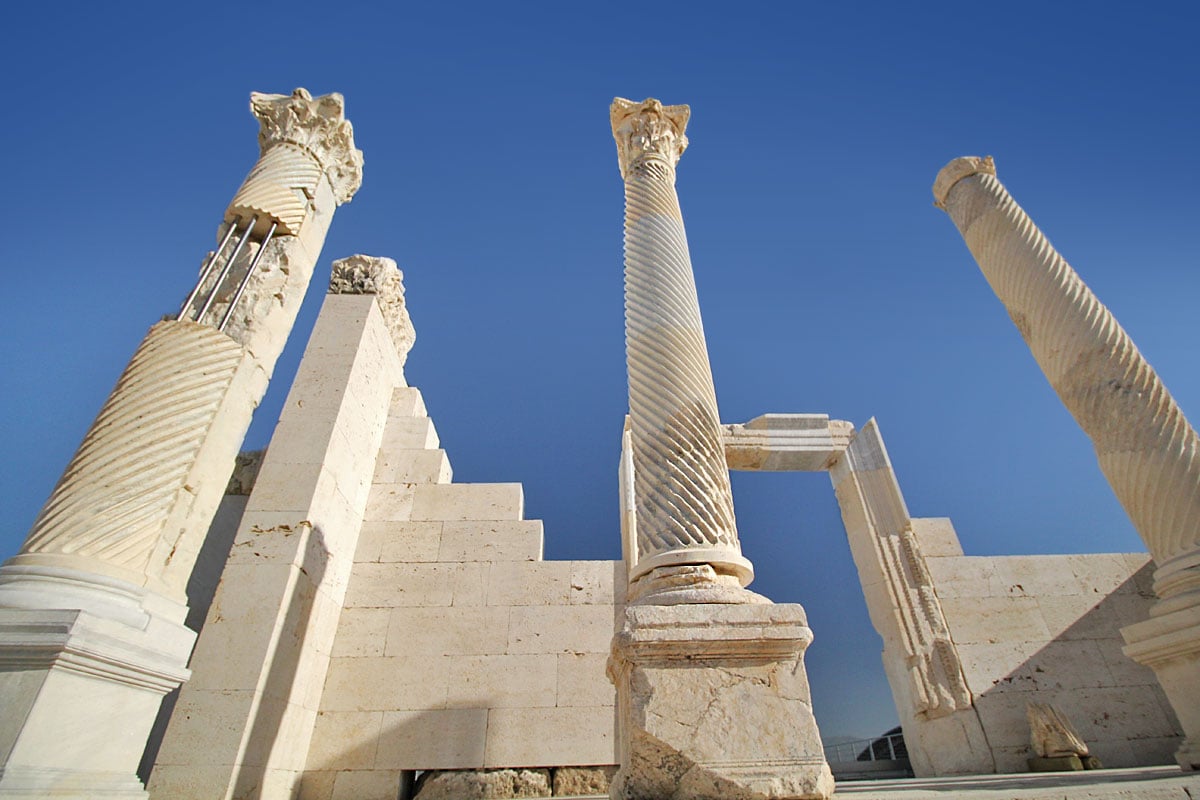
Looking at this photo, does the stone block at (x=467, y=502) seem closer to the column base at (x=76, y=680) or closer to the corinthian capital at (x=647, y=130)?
the column base at (x=76, y=680)

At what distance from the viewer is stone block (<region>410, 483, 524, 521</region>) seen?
6938 millimetres

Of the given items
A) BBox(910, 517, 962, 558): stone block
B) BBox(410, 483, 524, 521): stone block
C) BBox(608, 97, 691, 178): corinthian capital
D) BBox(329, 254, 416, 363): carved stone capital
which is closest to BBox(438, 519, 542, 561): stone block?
BBox(410, 483, 524, 521): stone block

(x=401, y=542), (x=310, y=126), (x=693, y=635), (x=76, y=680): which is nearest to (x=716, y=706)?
(x=693, y=635)

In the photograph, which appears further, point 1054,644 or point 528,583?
point 1054,644

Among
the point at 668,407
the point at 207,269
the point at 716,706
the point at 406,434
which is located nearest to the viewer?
the point at 716,706

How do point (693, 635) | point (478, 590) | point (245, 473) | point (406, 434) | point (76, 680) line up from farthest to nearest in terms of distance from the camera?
point (406, 434), point (245, 473), point (478, 590), point (693, 635), point (76, 680)

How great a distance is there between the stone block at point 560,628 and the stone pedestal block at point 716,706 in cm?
278

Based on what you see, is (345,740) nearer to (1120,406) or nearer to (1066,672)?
(1120,406)

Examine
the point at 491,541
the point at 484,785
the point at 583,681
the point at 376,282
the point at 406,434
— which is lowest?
the point at 484,785

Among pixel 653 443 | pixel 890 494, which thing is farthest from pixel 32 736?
pixel 890 494

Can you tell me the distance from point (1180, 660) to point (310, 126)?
893 centimetres

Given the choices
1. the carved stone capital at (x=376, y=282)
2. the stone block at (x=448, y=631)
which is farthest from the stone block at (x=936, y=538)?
the carved stone capital at (x=376, y=282)

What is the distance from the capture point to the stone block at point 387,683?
578cm

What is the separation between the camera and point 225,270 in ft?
16.5
